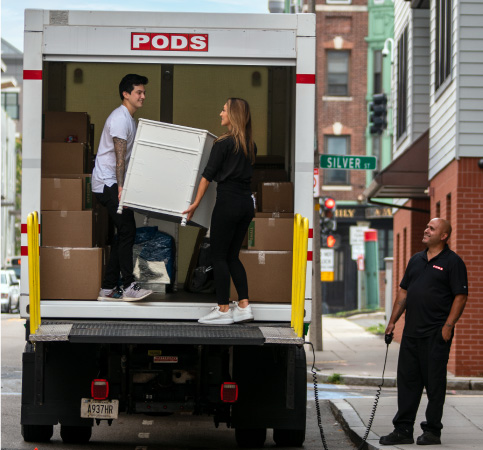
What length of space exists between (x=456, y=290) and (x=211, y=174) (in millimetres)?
2129

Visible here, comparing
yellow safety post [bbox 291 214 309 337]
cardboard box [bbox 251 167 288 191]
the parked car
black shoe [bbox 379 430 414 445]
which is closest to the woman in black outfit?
yellow safety post [bbox 291 214 309 337]

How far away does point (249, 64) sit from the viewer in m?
Answer: 8.36

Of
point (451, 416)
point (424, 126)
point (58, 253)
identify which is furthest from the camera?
point (424, 126)

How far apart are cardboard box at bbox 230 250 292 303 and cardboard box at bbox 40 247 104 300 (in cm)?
108

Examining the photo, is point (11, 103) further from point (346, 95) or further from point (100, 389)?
point (100, 389)

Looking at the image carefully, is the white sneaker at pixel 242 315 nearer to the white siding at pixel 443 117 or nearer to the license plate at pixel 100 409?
the license plate at pixel 100 409

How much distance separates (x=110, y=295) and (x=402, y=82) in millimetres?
15252

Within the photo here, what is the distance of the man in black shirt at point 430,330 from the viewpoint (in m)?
8.61

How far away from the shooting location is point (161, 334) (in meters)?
7.67

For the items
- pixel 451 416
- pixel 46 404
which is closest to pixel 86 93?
pixel 46 404

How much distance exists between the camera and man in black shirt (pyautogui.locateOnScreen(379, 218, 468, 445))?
8609 mm

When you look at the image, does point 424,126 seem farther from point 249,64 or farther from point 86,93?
point 249,64

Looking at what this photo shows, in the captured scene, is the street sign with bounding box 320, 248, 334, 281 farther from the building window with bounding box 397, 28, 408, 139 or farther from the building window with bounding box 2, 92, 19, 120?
the building window with bounding box 2, 92, 19, 120

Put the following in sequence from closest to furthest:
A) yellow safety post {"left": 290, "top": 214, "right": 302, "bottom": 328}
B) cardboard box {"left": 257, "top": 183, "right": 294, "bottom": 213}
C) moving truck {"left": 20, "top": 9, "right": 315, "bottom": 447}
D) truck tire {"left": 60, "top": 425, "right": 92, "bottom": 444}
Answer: yellow safety post {"left": 290, "top": 214, "right": 302, "bottom": 328}
moving truck {"left": 20, "top": 9, "right": 315, "bottom": 447}
cardboard box {"left": 257, "top": 183, "right": 294, "bottom": 213}
truck tire {"left": 60, "top": 425, "right": 92, "bottom": 444}
